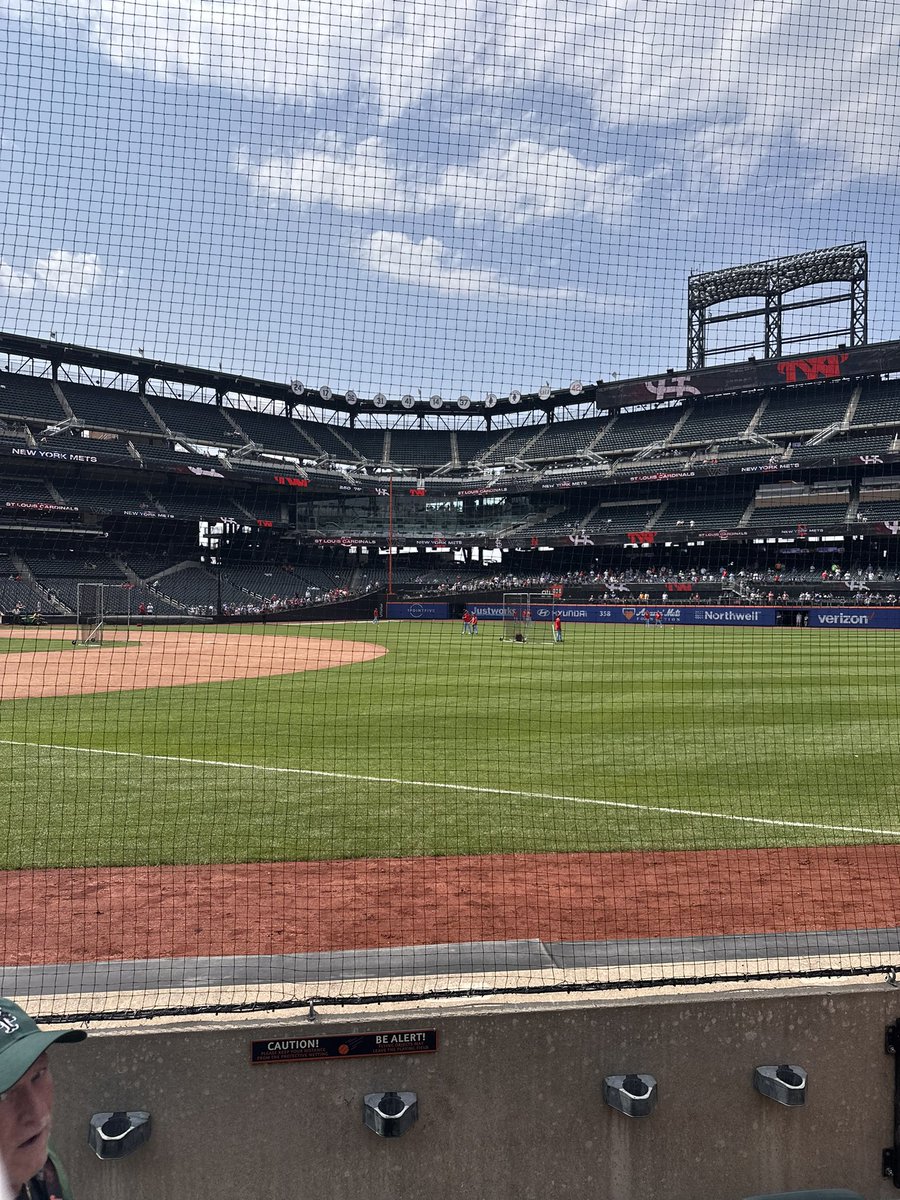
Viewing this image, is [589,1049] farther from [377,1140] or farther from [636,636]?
[636,636]

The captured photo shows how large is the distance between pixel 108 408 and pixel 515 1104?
5606cm

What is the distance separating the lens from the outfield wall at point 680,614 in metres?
37.9

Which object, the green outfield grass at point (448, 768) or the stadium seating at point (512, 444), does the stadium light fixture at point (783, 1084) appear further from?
the stadium seating at point (512, 444)

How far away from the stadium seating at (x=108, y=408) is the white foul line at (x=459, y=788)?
146 ft

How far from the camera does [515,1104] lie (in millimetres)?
3045

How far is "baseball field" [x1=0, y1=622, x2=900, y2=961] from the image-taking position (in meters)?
5.19

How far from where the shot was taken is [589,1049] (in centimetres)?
312

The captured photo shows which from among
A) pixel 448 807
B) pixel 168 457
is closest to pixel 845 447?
pixel 168 457

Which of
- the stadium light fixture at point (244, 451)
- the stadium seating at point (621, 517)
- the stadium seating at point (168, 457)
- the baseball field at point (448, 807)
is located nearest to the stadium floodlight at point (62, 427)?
the stadium seating at point (168, 457)

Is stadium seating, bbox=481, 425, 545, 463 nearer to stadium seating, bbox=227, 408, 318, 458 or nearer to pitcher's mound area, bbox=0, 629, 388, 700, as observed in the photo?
stadium seating, bbox=227, 408, 318, 458

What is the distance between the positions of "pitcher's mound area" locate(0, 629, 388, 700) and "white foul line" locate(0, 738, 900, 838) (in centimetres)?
677

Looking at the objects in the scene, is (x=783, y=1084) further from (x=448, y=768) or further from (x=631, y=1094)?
(x=448, y=768)

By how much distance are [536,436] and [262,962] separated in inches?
2576

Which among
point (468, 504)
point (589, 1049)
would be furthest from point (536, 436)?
point (589, 1049)
